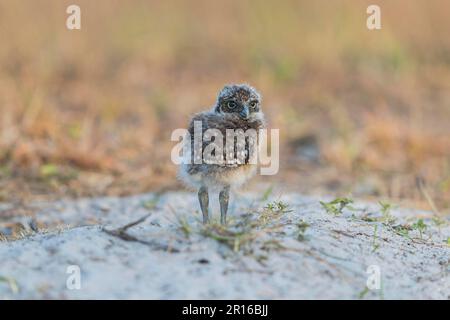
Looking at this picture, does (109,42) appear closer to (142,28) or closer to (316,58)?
(142,28)

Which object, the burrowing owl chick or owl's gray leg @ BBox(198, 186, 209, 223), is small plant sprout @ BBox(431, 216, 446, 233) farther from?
owl's gray leg @ BBox(198, 186, 209, 223)

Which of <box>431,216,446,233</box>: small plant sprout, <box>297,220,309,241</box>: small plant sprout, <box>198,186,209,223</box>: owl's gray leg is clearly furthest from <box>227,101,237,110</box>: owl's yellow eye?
<box>431,216,446,233</box>: small plant sprout

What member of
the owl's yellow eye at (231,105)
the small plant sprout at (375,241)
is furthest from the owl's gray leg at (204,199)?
the small plant sprout at (375,241)

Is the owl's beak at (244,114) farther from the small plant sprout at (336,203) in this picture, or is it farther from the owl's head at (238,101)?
the small plant sprout at (336,203)

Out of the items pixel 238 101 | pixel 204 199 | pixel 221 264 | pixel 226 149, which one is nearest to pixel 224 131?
pixel 226 149

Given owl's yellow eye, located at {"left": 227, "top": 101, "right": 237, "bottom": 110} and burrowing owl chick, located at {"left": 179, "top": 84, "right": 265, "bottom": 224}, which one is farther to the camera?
owl's yellow eye, located at {"left": 227, "top": 101, "right": 237, "bottom": 110}

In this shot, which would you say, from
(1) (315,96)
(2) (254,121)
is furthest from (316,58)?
(2) (254,121)
